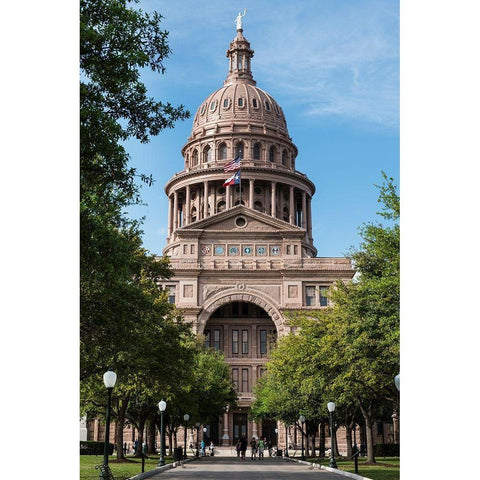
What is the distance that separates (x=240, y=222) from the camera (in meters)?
82.5

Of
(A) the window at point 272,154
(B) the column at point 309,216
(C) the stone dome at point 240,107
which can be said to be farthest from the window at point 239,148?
Result: (B) the column at point 309,216

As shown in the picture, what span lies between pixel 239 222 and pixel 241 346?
49.0ft

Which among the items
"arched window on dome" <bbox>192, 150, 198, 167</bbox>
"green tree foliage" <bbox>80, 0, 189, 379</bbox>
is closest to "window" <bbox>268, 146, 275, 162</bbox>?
"arched window on dome" <bbox>192, 150, 198, 167</bbox>

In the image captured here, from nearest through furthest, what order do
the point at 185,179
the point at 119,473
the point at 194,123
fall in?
the point at 119,473
the point at 185,179
the point at 194,123

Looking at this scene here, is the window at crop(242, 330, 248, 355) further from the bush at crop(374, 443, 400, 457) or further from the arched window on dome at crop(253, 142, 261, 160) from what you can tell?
the bush at crop(374, 443, 400, 457)

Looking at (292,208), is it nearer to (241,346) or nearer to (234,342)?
(234,342)

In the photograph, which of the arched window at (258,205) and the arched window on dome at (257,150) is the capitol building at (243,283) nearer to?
the arched window at (258,205)

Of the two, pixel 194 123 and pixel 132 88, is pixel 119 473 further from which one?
pixel 194 123

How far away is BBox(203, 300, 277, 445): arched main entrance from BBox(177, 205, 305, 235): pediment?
8.58 metres

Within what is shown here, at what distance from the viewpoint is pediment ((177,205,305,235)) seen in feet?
268

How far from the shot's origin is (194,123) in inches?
4493

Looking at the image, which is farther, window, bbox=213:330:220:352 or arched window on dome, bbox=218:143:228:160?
arched window on dome, bbox=218:143:228:160

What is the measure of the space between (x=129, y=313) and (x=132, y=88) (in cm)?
882

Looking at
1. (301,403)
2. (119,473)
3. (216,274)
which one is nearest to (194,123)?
(216,274)
